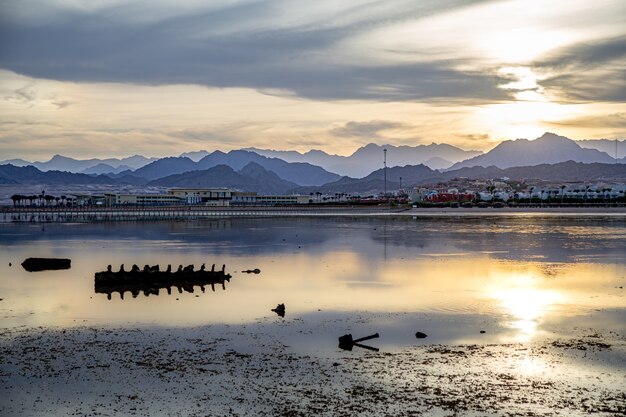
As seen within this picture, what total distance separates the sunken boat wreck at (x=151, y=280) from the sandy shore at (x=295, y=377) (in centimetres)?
1078

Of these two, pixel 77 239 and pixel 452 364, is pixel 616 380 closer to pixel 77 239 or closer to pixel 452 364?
pixel 452 364

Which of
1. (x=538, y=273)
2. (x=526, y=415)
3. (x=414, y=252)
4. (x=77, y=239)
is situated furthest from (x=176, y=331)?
(x=77, y=239)

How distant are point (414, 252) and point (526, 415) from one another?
3745cm

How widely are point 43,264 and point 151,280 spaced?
496 inches

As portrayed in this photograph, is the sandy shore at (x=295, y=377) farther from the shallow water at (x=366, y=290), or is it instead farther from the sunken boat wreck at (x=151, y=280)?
the sunken boat wreck at (x=151, y=280)

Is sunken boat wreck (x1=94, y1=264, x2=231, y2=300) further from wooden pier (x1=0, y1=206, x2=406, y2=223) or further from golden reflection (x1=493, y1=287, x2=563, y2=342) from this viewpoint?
wooden pier (x1=0, y1=206, x2=406, y2=223)

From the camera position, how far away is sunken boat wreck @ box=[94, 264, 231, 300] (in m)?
34.2

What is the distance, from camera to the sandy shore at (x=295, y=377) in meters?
15.8

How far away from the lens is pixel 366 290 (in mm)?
33125

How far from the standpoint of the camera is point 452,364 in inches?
753

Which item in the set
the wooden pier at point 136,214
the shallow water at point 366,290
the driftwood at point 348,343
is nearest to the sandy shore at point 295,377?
the driftwood at point 348,343

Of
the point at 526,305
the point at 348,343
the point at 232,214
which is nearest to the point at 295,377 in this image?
the point at 348,343

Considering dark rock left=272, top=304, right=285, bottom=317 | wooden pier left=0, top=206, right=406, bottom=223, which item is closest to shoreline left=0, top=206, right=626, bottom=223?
wooden pier left=0, top=206, right=406, bottom=223

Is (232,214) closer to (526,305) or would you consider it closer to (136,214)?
(136,214)
